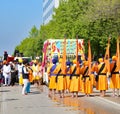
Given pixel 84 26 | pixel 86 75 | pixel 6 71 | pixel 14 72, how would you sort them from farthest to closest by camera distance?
pixel 84 26, pixel 14 72, pixel 6 71, pixel 86 75

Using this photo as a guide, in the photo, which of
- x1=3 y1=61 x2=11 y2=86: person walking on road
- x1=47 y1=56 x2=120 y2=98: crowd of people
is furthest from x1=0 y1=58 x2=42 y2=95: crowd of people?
x1=47 y1=56 x2=120 y2=98: crowd of people

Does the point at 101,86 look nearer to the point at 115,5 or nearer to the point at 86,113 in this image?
the point at 86,113

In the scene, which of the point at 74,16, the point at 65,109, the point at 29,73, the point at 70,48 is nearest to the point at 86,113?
the point at 65,109

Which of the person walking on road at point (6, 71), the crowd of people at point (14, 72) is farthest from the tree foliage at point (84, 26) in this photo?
the person walking on road at point (6, 71)

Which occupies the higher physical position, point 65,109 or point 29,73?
point 29,73

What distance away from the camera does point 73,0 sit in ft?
174

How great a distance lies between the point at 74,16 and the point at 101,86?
31.1 meters

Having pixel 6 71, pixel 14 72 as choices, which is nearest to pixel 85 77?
pixel 6 71

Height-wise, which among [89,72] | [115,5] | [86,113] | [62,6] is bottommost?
[86,113]

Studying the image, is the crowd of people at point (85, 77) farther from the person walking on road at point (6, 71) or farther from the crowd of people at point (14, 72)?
the person walking on road at point (6, 71)

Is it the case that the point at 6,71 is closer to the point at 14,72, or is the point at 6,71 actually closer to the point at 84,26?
the point at 14,72

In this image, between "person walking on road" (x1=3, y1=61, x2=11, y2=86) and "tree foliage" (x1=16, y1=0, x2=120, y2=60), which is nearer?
"person walking on road" (x1=3, y1=61, x2=11, y2=86)

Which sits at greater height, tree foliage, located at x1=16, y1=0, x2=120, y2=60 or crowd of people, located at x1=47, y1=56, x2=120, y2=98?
tree foliage, located at x1=16, y1=0, x2=120, y2=60

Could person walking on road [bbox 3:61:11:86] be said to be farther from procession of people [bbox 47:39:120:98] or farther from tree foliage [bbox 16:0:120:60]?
procession of people [bbox 47:39:120:98]
